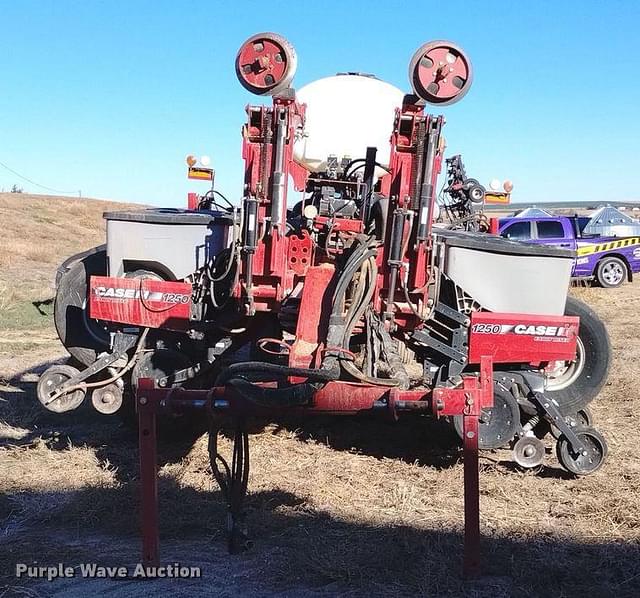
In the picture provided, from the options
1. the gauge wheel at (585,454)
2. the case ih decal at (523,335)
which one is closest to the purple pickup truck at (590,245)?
the gauge wheel at (585,454)

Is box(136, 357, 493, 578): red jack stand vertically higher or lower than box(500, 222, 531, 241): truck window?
lower

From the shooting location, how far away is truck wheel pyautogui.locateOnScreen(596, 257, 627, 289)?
1532 cm

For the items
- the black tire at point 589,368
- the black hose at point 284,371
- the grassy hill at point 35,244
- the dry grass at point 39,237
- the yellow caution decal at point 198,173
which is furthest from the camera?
the dry grass at point 39,237

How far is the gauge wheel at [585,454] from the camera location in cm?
489

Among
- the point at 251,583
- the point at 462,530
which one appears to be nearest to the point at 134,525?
the point at 251,583

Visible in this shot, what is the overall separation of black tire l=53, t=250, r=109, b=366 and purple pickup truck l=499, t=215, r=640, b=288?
10780 mm

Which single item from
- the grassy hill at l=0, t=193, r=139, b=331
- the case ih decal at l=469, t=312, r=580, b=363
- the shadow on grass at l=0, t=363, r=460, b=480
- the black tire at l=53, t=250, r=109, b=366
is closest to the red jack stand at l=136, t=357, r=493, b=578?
the case ih decal at l=469, t=312, r=580, b=363

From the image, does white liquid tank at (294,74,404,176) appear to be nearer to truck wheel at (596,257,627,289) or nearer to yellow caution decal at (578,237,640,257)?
yellow caution decal at (578,237,640,257)

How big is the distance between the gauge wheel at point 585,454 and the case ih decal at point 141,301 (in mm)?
2649

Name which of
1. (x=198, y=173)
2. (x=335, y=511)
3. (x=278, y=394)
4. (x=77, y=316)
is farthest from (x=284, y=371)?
(x=198, y=173)

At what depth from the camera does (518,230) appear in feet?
50.2

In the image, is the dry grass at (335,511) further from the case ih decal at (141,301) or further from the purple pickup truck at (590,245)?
the purple pickup truck at (590,245)

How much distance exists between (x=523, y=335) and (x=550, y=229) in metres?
11.4

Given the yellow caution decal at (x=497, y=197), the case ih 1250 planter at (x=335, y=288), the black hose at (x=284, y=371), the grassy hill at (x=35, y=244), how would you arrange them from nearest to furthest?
the black hose at (x=284, y=371), the case ih 1250 planter at (x=335, y=288), the yellow caution decal at (x=497, y=197), the grassy hill at (x=35, y=244)
